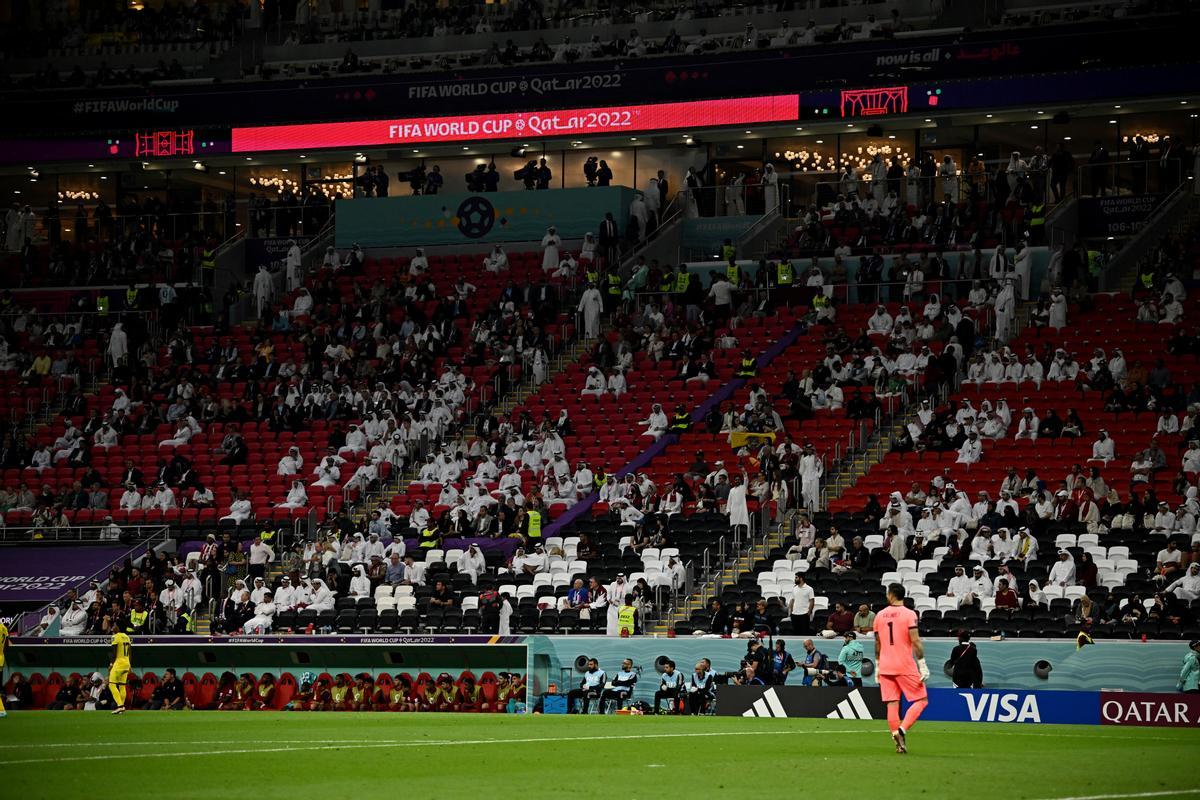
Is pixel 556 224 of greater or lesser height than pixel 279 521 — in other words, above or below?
above

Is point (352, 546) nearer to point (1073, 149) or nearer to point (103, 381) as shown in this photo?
point (103, 381)

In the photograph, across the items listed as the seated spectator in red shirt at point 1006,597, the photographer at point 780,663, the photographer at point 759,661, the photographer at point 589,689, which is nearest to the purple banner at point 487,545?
the photographer at point 589,689

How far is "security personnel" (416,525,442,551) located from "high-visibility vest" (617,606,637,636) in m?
6.86

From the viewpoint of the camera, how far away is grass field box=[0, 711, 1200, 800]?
1370 centimetres

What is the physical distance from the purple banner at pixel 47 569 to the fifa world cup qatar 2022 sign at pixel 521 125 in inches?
761

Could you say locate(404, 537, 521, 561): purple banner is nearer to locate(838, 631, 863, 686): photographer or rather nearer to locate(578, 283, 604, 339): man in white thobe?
locate(838, 631, 863, 686): photographer

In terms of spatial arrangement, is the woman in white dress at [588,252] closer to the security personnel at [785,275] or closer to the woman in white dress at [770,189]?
the woman in white dress at [770,189]

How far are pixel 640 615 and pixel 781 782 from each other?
1632 cm

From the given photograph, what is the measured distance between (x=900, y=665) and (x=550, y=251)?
32665 mm

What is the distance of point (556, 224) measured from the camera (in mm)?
50844

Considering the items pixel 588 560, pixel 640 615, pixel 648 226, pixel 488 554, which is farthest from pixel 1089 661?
pixel 648 226

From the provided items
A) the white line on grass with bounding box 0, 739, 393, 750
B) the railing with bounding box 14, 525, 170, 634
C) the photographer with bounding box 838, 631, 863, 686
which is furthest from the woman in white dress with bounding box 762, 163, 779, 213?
the white line on grass with bounding box 0, 739, 393, 750

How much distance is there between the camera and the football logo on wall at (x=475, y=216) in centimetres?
5188

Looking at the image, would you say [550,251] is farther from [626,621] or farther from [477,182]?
[626,621]
